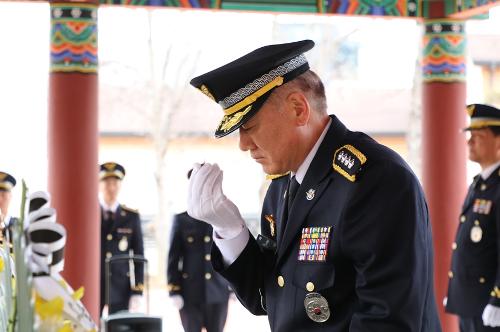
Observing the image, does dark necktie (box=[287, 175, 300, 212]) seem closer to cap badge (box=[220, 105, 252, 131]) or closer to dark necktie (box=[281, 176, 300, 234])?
dark necktie (box=[281, 176, 300, 234])

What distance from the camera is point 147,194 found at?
38.8 feet

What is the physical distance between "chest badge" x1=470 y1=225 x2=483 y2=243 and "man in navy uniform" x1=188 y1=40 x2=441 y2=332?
2.77 metres

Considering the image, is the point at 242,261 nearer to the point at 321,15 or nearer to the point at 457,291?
the point at 457,291

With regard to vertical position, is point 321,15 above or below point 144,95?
below

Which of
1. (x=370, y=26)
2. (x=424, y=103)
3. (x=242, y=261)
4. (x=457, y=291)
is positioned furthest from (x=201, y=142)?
(x=242, y=261)

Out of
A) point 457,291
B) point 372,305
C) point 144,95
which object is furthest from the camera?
point 144,95

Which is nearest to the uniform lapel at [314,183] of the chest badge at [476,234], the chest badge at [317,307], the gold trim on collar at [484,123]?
the chest badge at [317,307]

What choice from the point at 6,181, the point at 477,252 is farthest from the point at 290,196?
the point at 6,181

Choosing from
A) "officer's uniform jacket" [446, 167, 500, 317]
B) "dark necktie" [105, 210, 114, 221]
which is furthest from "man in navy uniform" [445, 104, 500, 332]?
"dark necktie" [105, 210, 114, 221]

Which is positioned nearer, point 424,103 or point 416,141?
point 424,103

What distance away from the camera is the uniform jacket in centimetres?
577

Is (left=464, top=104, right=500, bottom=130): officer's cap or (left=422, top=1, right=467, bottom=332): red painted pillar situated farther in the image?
(left=422, top=1, right=467, bottom=332): red painted pillar

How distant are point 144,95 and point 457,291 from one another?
24.3 feet

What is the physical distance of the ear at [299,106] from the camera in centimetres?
185
